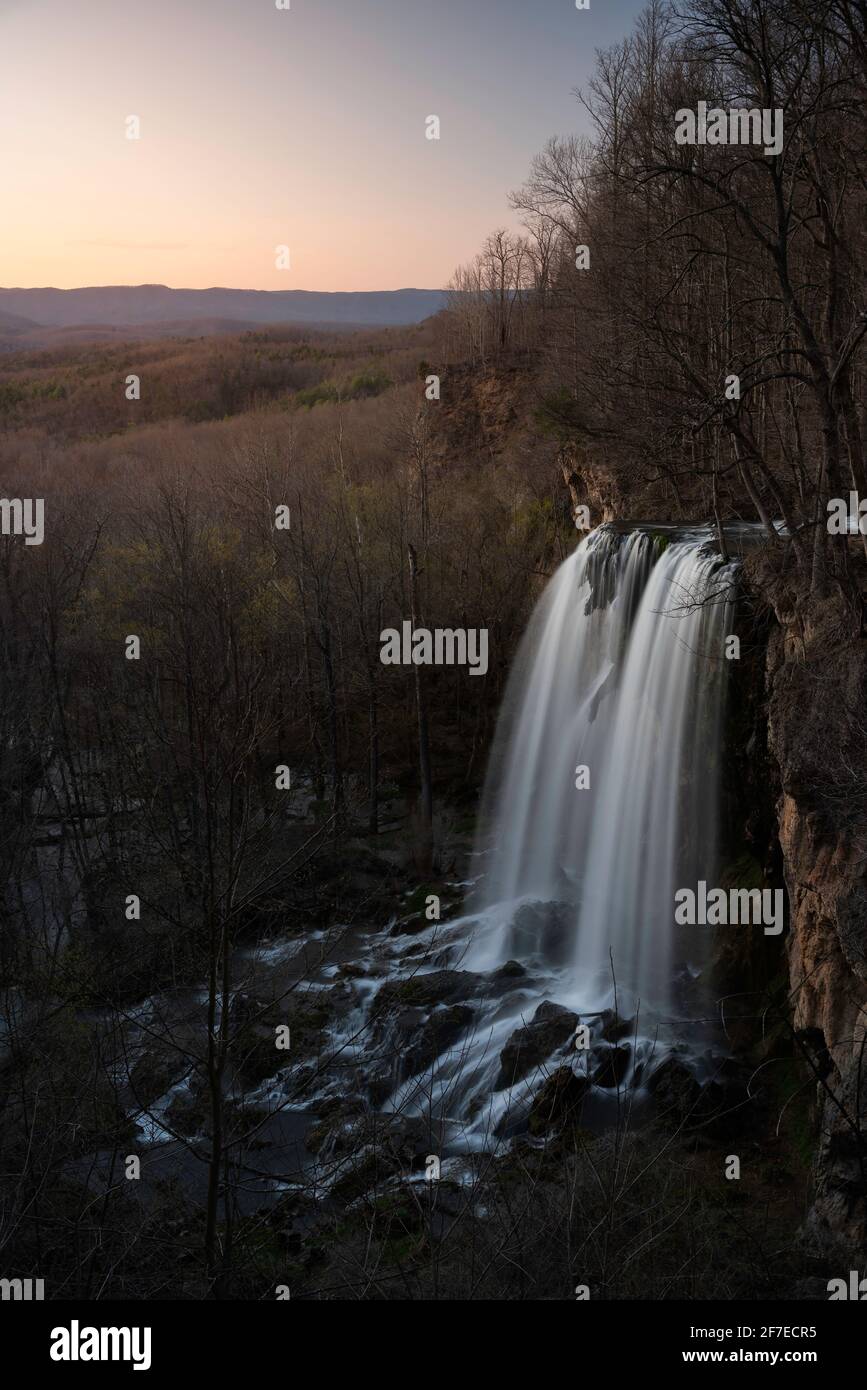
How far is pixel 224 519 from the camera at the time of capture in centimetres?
3525

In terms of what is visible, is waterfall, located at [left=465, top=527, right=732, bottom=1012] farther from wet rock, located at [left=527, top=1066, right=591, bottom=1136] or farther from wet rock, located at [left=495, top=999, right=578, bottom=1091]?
wet rock, located at [left=527, top=1066, right=591, bottom=1136]

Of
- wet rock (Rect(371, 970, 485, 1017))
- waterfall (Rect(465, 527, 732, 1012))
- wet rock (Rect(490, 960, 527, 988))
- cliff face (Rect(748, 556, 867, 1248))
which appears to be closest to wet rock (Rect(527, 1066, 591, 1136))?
waterfall (Rect(465, 527, 732, 1012))

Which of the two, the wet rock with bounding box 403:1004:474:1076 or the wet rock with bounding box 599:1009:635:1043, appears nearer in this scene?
the wet rock with bounding box 599:1009:635:1043

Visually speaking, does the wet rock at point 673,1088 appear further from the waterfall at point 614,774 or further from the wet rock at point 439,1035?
the wet rock at point 439,1035

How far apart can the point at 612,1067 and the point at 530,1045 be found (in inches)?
60.7

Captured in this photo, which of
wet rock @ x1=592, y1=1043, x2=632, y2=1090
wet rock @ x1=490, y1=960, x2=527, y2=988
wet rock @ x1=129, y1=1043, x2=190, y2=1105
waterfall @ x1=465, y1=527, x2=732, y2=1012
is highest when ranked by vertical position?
waterfall @ x1=465, y1=527, x2=732, y2=1012

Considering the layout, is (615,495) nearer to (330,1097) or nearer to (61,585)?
(61,585)

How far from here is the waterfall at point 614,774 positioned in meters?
17.2

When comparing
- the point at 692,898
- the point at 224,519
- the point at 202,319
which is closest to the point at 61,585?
the point at 224,519

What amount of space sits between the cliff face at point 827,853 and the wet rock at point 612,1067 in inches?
101

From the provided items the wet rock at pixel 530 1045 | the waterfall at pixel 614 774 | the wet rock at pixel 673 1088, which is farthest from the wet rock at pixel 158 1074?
the wet rock at pixel 673 1088

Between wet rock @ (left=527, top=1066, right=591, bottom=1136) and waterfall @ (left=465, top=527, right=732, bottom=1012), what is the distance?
6.77 feet

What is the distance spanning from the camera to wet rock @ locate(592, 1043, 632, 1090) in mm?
14445

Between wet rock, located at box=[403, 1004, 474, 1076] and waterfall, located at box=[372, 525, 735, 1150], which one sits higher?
waterfall, located at box=[372, 525, 735, 1150]
